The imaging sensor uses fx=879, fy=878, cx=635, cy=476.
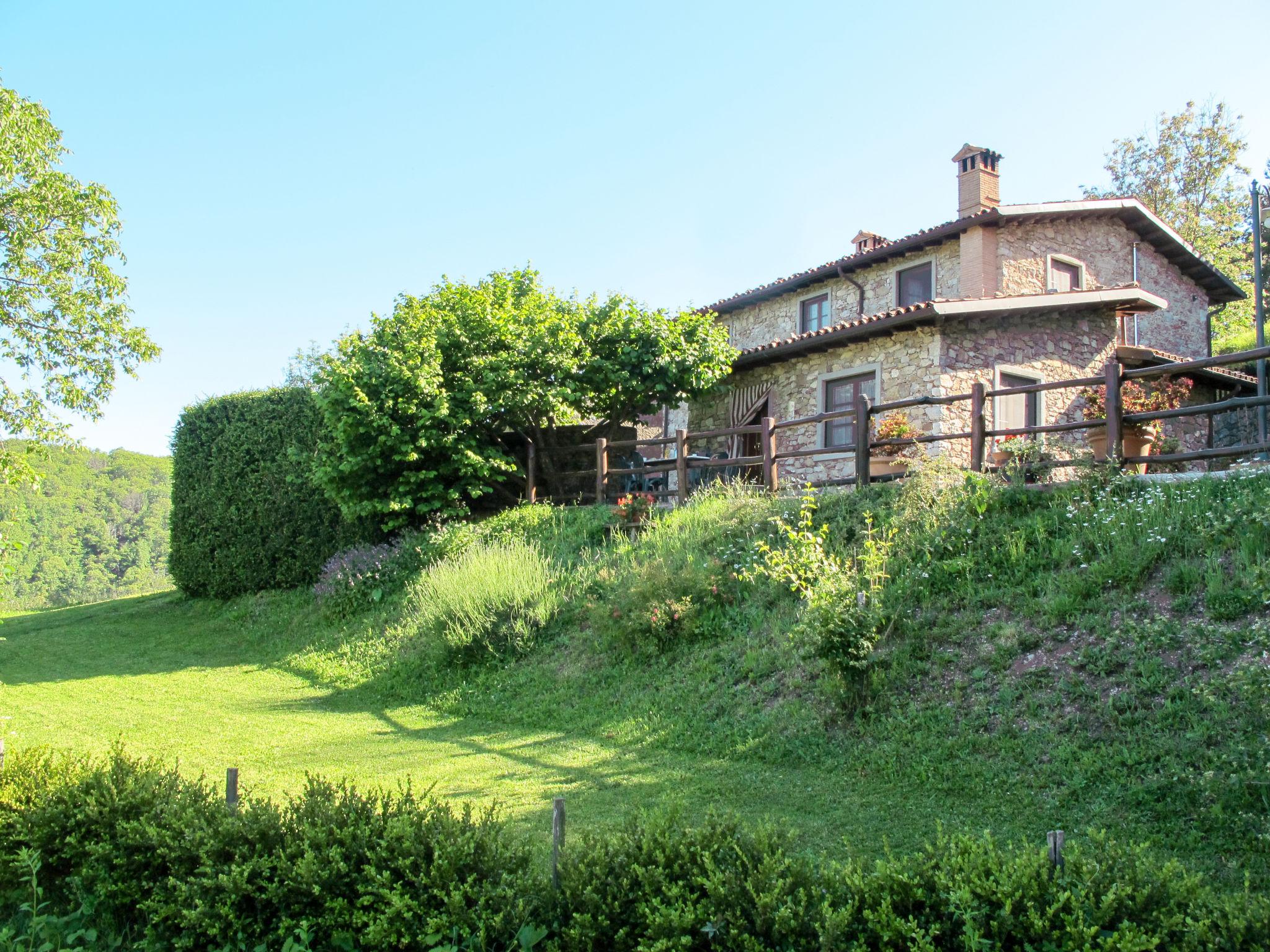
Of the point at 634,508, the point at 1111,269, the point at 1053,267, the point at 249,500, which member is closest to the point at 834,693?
the point at 634,508

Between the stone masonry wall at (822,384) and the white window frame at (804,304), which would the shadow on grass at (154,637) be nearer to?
the stone masonry wall at (822,384)

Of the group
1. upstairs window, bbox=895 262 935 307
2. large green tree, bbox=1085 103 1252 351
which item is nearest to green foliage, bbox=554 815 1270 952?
upstairs window, bbox=895 262 935 307

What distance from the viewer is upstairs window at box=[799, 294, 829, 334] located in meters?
18.2

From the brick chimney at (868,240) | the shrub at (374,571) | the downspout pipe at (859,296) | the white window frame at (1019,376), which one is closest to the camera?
the shrub at (374,571)

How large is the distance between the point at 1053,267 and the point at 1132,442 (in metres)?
8.40

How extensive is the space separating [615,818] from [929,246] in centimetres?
1379

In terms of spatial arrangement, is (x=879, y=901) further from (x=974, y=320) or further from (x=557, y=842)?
(x=974, y=320)

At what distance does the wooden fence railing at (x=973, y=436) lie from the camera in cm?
788

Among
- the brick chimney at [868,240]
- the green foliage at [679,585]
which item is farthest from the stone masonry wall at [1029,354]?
the brick chimney at [868,240]

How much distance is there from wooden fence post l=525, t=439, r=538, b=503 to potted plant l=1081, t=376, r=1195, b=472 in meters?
8.54

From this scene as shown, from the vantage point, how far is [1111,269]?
17.3 meters

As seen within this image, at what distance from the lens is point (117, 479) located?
180 feet

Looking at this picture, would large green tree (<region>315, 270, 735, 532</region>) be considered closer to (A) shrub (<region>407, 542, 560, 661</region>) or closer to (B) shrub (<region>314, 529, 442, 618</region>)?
(B) shrub (<region>314, 529, 442, 618</region>)

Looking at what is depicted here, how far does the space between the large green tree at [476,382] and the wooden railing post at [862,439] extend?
5.34 metres
